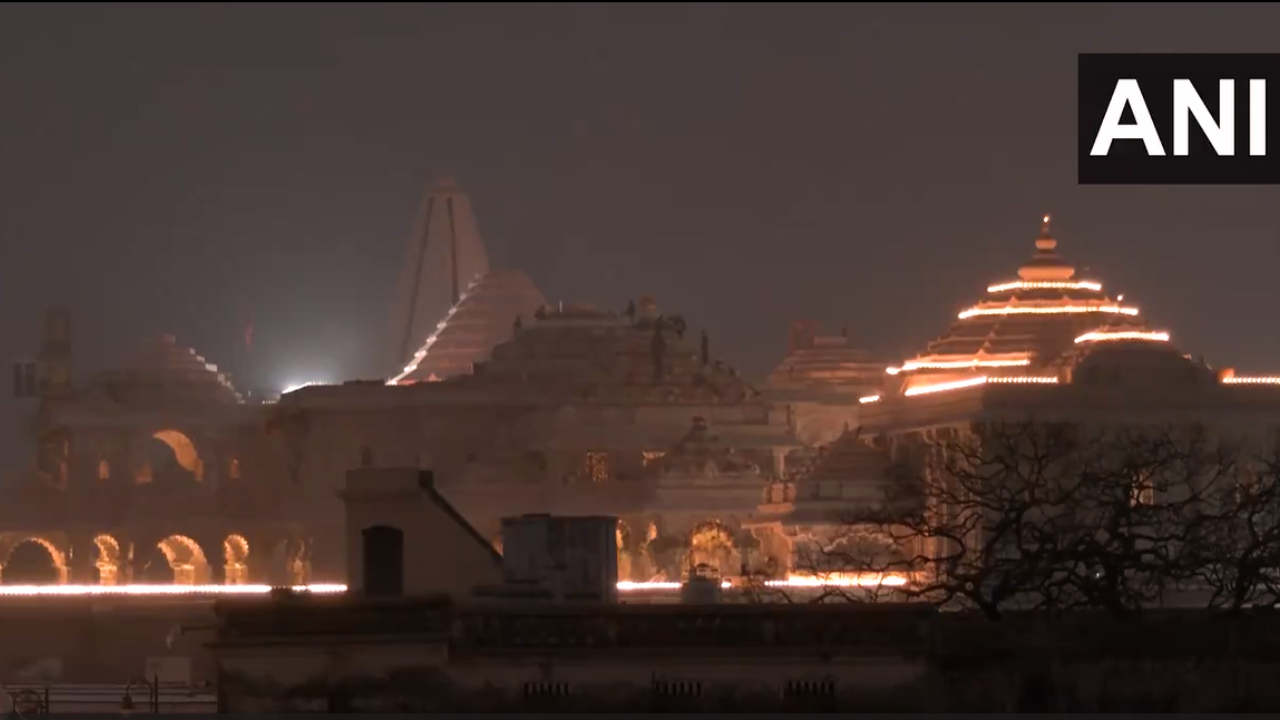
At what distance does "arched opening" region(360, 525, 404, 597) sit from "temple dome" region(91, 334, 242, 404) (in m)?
92.1

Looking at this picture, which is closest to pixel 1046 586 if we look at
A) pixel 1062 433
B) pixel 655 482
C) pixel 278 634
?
pixel 278 634

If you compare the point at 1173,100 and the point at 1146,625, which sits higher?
the point at 1173,100

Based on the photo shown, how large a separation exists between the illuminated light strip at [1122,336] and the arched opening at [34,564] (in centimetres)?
2889

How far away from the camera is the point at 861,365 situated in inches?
6565

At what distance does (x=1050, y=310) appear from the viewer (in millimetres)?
137000

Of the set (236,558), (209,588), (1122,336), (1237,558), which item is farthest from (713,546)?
(1237,558)

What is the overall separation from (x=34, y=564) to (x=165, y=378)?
8130mm

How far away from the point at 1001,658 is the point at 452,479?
88.5m

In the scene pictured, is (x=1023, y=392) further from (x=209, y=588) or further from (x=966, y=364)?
(x=209, y=588)

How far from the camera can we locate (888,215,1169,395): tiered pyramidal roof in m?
134

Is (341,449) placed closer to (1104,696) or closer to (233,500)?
(233,500)

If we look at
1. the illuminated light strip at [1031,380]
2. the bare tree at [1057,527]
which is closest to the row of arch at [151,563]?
the bare tree at [1057,527]

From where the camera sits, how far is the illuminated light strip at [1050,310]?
13700 centimetres

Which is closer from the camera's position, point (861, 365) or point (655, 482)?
point (655, 482)
